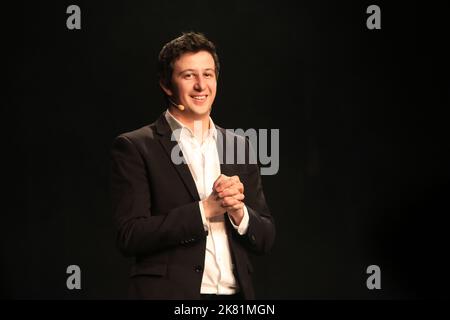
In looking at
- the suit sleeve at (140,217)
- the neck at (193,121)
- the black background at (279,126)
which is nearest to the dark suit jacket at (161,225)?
the suit sleeve at (140,217)

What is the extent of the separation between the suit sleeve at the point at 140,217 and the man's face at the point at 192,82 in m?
0.25

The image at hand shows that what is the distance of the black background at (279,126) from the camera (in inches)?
112

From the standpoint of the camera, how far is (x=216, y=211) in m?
2.09

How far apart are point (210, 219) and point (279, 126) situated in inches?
33.9

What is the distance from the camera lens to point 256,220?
219 centimetres

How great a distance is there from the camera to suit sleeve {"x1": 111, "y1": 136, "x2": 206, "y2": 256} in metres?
2.08

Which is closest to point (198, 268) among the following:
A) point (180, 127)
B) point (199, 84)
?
point (180, 127)

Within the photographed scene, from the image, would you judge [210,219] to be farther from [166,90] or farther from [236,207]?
[166,90]

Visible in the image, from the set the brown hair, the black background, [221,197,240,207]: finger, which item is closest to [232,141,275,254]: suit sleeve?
[221,197,240,207]: finger

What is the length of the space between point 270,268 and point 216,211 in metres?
0.91

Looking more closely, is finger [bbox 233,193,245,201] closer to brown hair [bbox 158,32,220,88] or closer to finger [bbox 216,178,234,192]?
finger [bbox 216,178,234,192]
